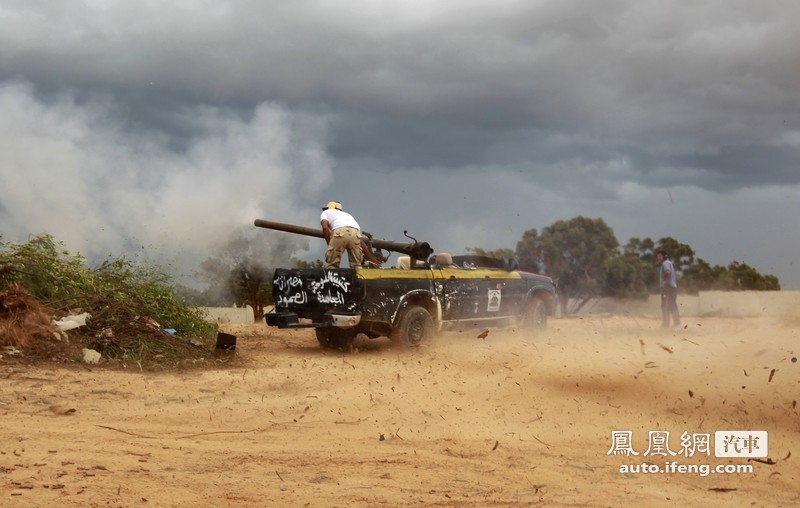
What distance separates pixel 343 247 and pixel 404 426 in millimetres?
5420

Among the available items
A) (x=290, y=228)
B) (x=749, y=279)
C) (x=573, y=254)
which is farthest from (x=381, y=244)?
(x=749, y=279)

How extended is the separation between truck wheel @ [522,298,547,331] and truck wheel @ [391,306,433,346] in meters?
2.79

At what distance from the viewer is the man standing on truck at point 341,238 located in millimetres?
13445

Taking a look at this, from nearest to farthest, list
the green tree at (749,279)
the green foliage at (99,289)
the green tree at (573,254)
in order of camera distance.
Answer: the green foliage at (99,289) → the green tree at (573,254) → the green tree at (749,279)

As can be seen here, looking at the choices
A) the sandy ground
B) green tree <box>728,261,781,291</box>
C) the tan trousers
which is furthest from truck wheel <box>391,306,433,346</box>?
green tree <box>728,261,781,291</box>

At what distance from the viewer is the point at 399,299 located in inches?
514

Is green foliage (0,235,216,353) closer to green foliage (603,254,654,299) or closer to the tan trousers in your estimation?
the tan trousers

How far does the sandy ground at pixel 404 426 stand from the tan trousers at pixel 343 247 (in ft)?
4.96

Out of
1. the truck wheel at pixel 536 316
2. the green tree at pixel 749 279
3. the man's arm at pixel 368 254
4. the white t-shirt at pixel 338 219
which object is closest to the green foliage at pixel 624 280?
the green tree at pixel 749 279

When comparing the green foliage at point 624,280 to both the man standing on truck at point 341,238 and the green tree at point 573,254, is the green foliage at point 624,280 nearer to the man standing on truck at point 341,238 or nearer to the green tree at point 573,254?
the green tree at point 573,254

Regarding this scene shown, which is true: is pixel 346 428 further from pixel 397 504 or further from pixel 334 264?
pixel 334 264

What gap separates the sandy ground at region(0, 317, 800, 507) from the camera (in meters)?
6.21

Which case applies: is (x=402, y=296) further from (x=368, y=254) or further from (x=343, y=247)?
(x=343, y=247)

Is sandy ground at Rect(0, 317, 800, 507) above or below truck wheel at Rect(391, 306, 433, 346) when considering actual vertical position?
below
